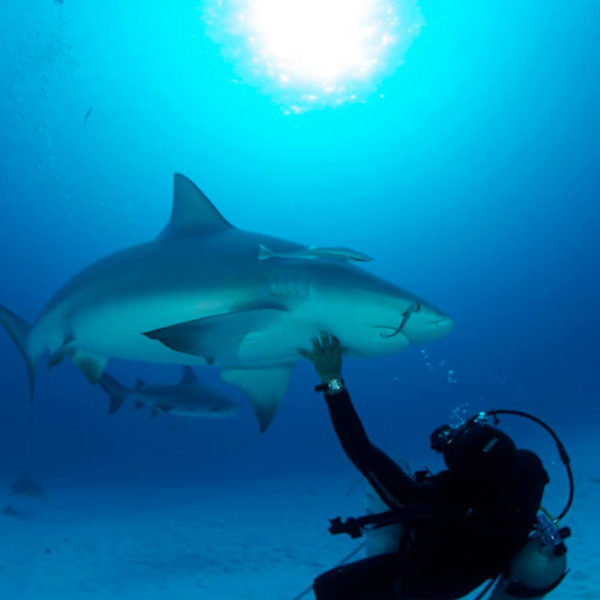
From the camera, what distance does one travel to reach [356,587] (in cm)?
212

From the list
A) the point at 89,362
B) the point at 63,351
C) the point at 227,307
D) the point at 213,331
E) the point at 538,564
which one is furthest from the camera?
the point at 89,362

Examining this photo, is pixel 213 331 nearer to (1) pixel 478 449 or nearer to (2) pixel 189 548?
(1) pixel 478 449

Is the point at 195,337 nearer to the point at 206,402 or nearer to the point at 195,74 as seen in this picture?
the point at 206,402

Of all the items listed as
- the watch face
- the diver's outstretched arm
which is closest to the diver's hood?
the diver's outstretched arm

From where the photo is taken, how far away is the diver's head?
6.79 ft

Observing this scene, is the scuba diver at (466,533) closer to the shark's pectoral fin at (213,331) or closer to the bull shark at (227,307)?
the bull shark at (227,307)

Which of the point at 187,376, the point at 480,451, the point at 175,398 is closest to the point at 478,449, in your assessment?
the point at 480,451

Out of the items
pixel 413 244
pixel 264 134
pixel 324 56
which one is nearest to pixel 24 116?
pixel 264 134

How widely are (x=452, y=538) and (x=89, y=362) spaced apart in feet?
11.1

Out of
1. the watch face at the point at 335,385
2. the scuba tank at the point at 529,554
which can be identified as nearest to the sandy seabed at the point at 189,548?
the scuba tank at the point at 529,554

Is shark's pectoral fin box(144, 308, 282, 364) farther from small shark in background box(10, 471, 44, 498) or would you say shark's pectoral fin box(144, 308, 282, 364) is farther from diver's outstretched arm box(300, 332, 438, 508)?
small shark in background box(10, 471, 44, 498)

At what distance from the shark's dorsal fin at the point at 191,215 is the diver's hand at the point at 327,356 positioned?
1415mm

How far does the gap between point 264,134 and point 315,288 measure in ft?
94.3

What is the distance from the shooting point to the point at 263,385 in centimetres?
403
